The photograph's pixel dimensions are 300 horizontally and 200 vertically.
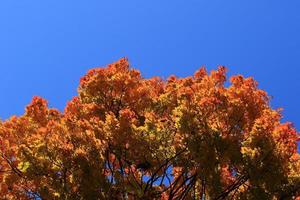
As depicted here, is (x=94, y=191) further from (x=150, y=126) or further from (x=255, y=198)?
(x=255, y=198)

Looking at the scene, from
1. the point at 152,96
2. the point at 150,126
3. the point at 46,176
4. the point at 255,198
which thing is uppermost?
the point at 152,96

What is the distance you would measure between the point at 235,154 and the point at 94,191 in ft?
17.2

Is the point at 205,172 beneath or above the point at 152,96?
beneath

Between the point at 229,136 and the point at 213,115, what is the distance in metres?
0.98

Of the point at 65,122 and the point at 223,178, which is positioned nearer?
the point at 65,122

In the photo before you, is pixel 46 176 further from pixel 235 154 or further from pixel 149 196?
pixel 235 154

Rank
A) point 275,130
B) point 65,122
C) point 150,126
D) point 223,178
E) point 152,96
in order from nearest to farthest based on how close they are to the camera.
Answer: point 275,130
point 150,126
point 65,122
point 223,178
point 152,96

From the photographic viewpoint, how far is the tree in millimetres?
14859

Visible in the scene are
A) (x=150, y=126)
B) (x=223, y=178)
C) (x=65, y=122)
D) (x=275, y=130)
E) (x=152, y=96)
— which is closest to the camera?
(x=275, y=130)

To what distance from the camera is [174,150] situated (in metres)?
16.4

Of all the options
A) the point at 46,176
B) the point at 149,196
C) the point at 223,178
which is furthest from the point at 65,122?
the point at 223,178

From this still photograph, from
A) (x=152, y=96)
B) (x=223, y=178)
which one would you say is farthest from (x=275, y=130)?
(x=152, y=96)

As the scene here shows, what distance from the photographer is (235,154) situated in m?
15.3

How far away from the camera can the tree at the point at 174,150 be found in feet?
48.8
